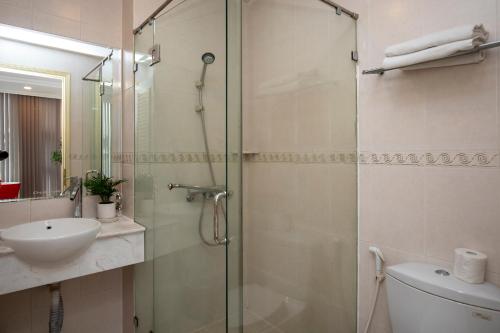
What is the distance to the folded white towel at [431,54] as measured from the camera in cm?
103

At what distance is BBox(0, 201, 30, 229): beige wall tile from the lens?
1.53 metres

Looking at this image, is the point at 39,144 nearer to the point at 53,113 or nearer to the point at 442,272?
the point at 53,113

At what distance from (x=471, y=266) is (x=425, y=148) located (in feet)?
1.70

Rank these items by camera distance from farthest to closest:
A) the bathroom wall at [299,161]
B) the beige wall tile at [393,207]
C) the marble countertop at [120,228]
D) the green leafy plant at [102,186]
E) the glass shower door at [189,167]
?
the green leafy plant at [102,186] → the marble countertop at [120,228] → the bathroom wall at [299,161] → the beige wall tile at [393,207] → the glass shower door at [189,167]

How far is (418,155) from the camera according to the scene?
1294mm

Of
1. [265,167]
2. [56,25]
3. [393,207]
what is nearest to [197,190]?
[265,167]

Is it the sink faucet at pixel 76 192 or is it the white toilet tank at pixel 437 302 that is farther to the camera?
the sink faucet at pixel 76 192

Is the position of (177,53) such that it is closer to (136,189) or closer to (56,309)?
(136,189)

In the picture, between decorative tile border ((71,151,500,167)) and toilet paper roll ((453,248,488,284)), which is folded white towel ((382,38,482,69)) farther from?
toilet paper roll ((453,248,488,284))

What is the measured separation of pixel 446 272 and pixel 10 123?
2.31m

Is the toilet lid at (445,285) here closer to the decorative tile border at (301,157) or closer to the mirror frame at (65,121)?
the decorative tile border at (301,157)

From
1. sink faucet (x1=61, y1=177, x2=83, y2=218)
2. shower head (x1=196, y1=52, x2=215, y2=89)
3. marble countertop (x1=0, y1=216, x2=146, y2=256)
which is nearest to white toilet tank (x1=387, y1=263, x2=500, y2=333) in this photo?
shower head (x1=196, y1=52, x2=215, y2=89)

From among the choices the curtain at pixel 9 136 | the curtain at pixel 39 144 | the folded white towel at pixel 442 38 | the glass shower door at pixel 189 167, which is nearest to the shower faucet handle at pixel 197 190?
the glass shower door at pixel 189 167

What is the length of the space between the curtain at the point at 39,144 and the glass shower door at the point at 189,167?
1.54ft
